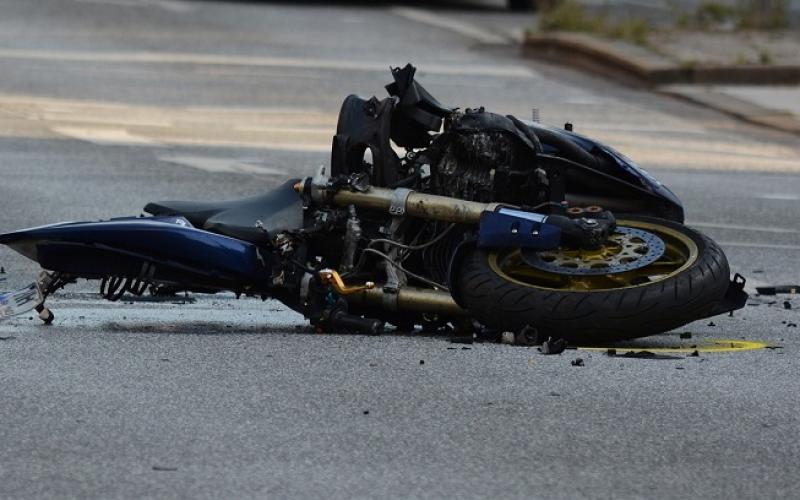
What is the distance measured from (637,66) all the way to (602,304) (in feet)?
47.1

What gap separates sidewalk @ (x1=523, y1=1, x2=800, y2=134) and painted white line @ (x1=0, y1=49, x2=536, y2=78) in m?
1.17

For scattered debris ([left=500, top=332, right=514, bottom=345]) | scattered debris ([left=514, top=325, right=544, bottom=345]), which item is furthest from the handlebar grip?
scattered debris ([left=514, top=325, right=544, bottom=345])

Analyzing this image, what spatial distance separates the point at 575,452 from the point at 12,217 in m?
6.63

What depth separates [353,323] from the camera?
7.75m

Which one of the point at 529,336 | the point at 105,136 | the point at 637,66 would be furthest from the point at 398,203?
the point at 637,66

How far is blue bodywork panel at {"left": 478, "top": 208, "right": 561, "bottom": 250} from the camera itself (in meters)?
7.44

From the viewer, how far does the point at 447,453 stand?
19.2 feet

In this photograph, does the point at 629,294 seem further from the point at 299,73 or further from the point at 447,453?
the point at 299,73

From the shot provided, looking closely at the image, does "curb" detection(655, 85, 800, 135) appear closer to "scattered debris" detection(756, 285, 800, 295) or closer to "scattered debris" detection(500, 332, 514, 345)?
"scattered debris" detection(756, 285, 800, 295)

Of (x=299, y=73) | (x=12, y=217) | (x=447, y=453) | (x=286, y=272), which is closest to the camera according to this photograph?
(x=447, y=453)

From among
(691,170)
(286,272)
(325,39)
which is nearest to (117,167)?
(691,170)

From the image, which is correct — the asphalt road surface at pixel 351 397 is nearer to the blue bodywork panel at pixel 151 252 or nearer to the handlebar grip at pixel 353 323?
the handlebar grip at pixel 353 323

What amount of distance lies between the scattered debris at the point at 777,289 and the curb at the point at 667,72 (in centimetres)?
854

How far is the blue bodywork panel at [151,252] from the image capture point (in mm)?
7828
